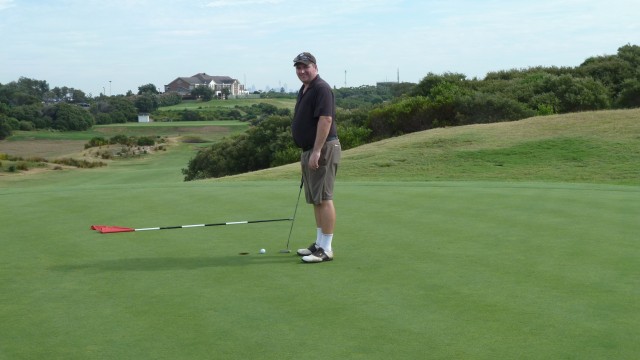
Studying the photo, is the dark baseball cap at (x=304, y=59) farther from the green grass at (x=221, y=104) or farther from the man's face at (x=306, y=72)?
the green grass at (x=221, y=104)

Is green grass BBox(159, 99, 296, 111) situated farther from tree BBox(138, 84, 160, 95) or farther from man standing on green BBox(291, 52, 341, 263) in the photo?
man standing on green BBox(291, 52, 341, 263)

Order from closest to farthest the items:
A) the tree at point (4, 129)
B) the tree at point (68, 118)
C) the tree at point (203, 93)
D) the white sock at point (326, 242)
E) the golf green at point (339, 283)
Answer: the golf green at point (339, 283), the white sock at point (326, 242), the tree at point (4, 129), the tree at point (68, 118), the tree at point (203, 93)

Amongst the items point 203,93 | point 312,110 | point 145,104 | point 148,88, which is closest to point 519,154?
point 312,110

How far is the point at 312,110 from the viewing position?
720cm

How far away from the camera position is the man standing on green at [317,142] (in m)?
7.05

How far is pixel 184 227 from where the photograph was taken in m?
8.55

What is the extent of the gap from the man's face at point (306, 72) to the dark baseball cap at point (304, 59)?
0.03m

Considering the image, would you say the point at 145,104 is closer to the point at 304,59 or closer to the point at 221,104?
the point at 221,104

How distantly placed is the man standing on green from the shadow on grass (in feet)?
1.02

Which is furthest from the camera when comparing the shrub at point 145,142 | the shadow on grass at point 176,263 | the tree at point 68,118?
the tree at point 68,118

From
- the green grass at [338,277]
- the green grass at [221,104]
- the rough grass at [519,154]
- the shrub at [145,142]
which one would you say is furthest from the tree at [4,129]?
the green grass at [338,277]

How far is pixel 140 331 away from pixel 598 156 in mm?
16069

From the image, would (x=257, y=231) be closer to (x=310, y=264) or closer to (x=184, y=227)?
(x=184, y=227)

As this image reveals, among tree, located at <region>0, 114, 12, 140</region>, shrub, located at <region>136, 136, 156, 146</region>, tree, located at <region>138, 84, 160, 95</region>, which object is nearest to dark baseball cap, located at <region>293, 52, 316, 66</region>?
shrub, located at <region>136, 136, 156, 146</region>
